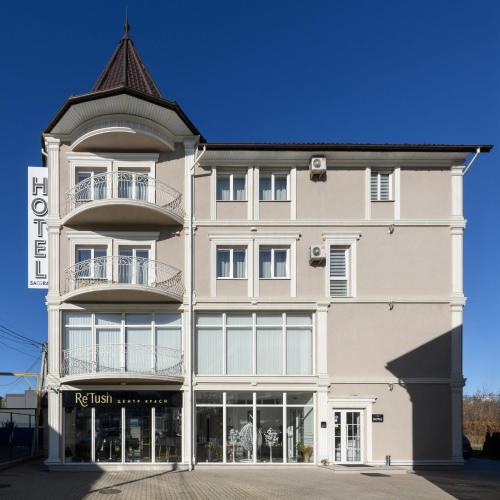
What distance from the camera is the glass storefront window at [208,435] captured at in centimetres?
1800

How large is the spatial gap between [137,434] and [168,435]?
1.02m

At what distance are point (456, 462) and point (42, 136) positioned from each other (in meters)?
17.8

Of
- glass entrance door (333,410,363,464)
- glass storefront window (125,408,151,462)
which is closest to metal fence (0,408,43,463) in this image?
glass storefront window (125,408,151,462)

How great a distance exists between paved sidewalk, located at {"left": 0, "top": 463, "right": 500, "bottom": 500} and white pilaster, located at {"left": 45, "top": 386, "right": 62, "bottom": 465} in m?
0.55

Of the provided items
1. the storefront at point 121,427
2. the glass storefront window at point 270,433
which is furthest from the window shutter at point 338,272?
the storefront at point 121,427

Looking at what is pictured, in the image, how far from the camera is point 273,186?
19.1 meters

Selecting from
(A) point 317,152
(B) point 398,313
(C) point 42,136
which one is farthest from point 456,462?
(C) point 42,136

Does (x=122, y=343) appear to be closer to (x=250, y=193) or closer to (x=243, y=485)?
(x=243, y=485)

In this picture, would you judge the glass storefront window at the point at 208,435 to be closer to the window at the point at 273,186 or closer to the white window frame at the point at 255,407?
the white window frame at the point at 255,407

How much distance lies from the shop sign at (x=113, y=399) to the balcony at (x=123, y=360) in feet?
2.10

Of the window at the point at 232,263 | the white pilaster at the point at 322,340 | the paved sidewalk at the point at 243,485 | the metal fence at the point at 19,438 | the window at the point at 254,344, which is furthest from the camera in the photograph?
the metal fence at the point at 19,438

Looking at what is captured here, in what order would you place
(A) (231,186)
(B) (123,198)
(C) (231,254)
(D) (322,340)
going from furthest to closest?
(A) (231,186), (C) (231,254), (D) (322,340), (B) (123,198)

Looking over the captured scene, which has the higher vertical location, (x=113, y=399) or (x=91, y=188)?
(x=91, y=188)

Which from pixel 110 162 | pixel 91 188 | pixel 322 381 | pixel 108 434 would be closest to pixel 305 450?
pixel 322 381
